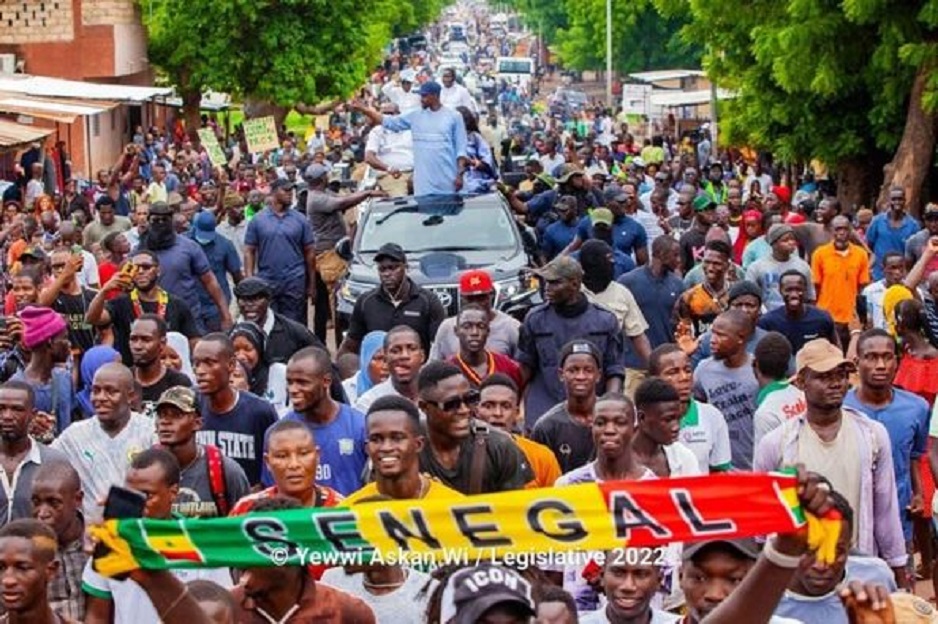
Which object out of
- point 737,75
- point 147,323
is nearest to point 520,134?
point 737,75

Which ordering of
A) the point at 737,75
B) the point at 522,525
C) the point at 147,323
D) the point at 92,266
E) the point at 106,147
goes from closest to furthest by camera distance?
the point at 522,525, the point at 147,323, the point at 92,266, the point at 737,75, the point at 106,147

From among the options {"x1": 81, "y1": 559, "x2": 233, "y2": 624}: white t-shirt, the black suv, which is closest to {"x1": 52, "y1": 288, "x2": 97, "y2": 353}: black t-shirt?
the black suv

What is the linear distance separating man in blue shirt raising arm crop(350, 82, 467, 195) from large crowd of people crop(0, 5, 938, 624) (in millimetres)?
643

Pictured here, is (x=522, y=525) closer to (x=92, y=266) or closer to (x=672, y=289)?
(x=672, y=289)

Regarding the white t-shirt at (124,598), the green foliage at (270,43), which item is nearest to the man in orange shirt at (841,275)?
the white t-shirt at (124,598)

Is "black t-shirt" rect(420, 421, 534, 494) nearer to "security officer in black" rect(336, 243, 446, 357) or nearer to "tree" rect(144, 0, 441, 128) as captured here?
"security officer in black" rect(336, 243, 446, 357)

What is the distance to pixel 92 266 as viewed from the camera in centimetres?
1540

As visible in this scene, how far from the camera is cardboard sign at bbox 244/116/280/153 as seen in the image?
3123cm

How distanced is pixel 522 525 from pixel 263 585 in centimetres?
138

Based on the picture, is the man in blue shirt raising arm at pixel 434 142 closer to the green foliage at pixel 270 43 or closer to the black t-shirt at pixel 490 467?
the black t-shirt at pixel 490 467

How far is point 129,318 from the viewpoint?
42.0 ft

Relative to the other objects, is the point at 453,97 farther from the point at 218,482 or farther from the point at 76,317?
the point at 218,482

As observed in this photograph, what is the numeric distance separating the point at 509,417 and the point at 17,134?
17817 millimetres

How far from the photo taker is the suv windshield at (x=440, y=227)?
17.1 metres
